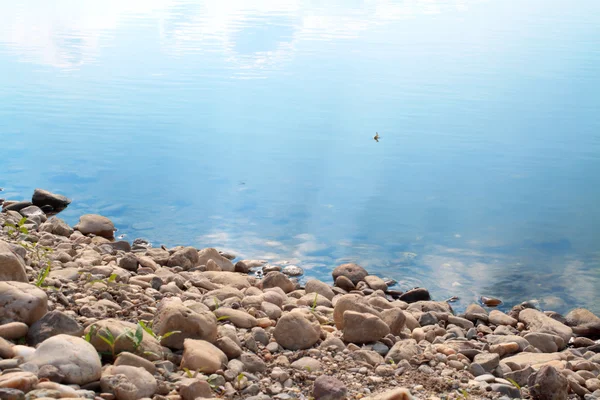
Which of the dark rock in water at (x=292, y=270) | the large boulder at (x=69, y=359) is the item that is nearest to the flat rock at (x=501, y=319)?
the dark rock in water at (x=292, y=270)

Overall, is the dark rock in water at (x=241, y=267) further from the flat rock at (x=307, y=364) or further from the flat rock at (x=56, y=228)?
the flat rock at (x=307, y=364)

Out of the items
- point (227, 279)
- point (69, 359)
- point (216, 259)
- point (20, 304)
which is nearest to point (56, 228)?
point (216, 259)

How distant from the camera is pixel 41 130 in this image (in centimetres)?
1561

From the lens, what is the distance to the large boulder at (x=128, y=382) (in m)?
3.81

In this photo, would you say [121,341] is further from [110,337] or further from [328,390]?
[328,390]

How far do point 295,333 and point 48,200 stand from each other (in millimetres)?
7514

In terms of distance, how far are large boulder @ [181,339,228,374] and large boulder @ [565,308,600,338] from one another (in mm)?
4990

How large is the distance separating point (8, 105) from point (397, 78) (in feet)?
35.9

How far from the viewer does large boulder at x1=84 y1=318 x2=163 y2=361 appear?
428 centimetres

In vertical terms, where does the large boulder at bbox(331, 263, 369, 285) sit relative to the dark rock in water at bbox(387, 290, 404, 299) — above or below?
above

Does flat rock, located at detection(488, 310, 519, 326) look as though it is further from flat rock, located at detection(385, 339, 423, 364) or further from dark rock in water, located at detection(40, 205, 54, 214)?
dark rock in water, located at detection(40, 205, 54, 214)

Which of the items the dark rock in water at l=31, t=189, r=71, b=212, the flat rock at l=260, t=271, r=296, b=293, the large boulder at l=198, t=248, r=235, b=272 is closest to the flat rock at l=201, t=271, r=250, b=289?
the flat rock at l=260, t=271, r=296, b=293

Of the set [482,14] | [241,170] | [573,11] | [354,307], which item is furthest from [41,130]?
[573,11]

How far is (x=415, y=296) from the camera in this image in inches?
344
